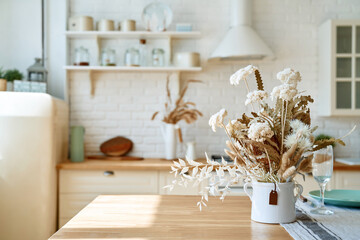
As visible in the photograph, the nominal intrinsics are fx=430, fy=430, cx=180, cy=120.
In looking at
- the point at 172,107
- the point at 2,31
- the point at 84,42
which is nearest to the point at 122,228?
the point at 172,107

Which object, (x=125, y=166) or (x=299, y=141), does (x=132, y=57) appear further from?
(x=299, y=141)

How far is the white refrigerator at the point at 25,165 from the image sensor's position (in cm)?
320

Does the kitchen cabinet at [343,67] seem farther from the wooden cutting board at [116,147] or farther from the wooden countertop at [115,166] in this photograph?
the wooden cutting board at [116,147]

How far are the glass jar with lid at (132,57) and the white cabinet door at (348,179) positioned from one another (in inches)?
76.7

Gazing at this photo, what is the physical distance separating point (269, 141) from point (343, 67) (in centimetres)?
260

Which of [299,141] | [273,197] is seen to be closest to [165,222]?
[273,197]

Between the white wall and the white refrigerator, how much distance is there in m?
0.93

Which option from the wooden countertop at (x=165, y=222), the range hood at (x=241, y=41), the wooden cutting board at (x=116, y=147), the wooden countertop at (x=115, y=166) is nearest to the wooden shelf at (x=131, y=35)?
the range hood at (x=241, y=41)

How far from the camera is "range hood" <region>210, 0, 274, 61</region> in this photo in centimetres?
363

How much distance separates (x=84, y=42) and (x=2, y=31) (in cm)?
77

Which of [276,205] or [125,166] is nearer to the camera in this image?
[276,205]

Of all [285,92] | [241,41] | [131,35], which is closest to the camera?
[285,92]

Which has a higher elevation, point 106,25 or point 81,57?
point 106,25

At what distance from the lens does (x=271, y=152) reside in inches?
58.4
